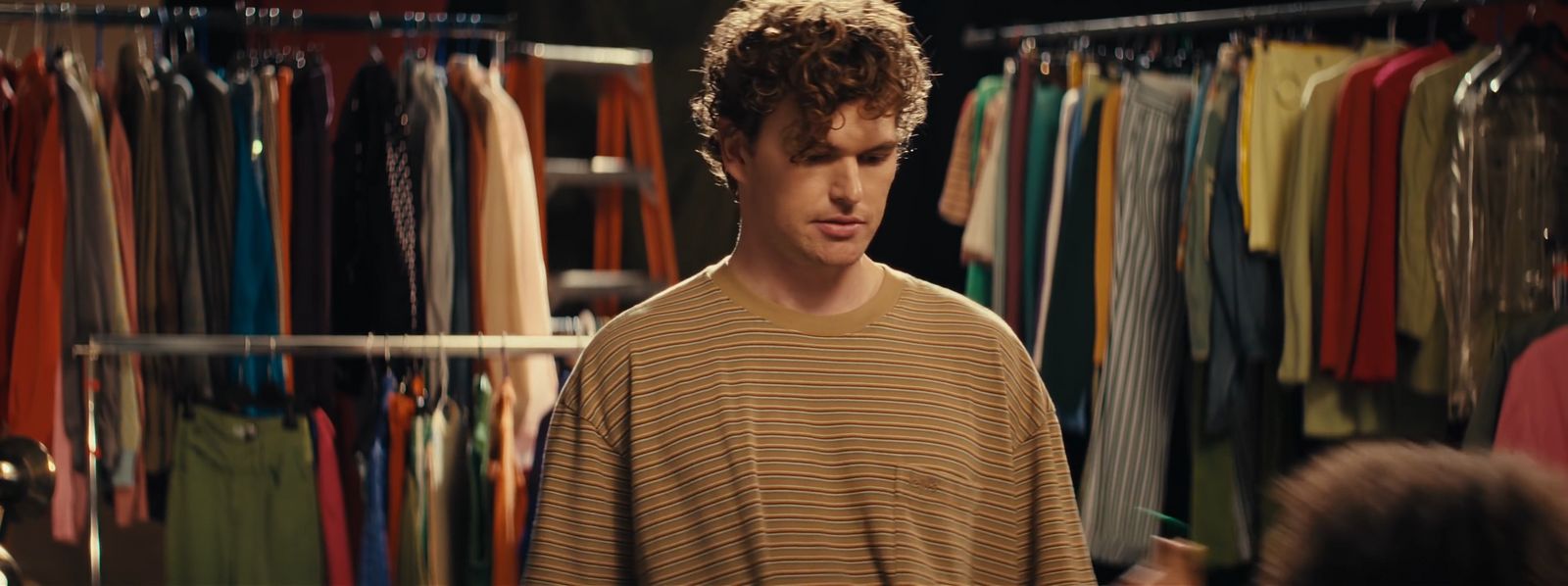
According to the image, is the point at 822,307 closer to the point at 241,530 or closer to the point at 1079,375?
the point at 241,530

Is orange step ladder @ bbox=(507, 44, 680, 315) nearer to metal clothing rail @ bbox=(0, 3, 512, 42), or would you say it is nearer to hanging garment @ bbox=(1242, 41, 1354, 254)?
metal clothing rail @ bbox=(0, 3, 512, 42)

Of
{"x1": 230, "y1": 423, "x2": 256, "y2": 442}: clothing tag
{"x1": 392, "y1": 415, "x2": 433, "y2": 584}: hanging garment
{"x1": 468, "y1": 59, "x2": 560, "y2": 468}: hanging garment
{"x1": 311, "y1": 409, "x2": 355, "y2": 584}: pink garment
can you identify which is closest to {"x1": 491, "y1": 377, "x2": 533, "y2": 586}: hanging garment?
{"x1": 392, "y1": 415, "x2": 433, "y2": 584}: hanging garment

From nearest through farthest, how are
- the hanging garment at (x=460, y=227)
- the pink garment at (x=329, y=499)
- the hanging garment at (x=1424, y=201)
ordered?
1. the pink garment at (x=329, y=499)
2. the hanging garment at (x=1424, y=201)
3. the hanging garment at (x=460, y=227)

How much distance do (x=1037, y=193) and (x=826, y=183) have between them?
8.19ft

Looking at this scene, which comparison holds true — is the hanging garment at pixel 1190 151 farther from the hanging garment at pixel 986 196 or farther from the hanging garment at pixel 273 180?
the hanging garment at pixel 273 180

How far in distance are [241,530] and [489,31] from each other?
142 cm

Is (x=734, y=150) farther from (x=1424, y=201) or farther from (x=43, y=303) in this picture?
(x=43, y=303)

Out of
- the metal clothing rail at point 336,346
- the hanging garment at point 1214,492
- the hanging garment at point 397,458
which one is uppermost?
the metal clothing rail at point 336,346

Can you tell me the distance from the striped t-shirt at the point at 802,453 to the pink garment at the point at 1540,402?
128 centimetres

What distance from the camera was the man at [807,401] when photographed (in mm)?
1695

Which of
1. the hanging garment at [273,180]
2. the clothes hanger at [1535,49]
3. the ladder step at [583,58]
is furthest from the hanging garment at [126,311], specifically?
the clothes hanger at [1535,49]

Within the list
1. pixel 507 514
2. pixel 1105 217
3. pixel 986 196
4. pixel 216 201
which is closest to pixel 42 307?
pixel 216 201

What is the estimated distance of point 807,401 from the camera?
1.72 m

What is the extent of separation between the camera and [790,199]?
68.1 inches
